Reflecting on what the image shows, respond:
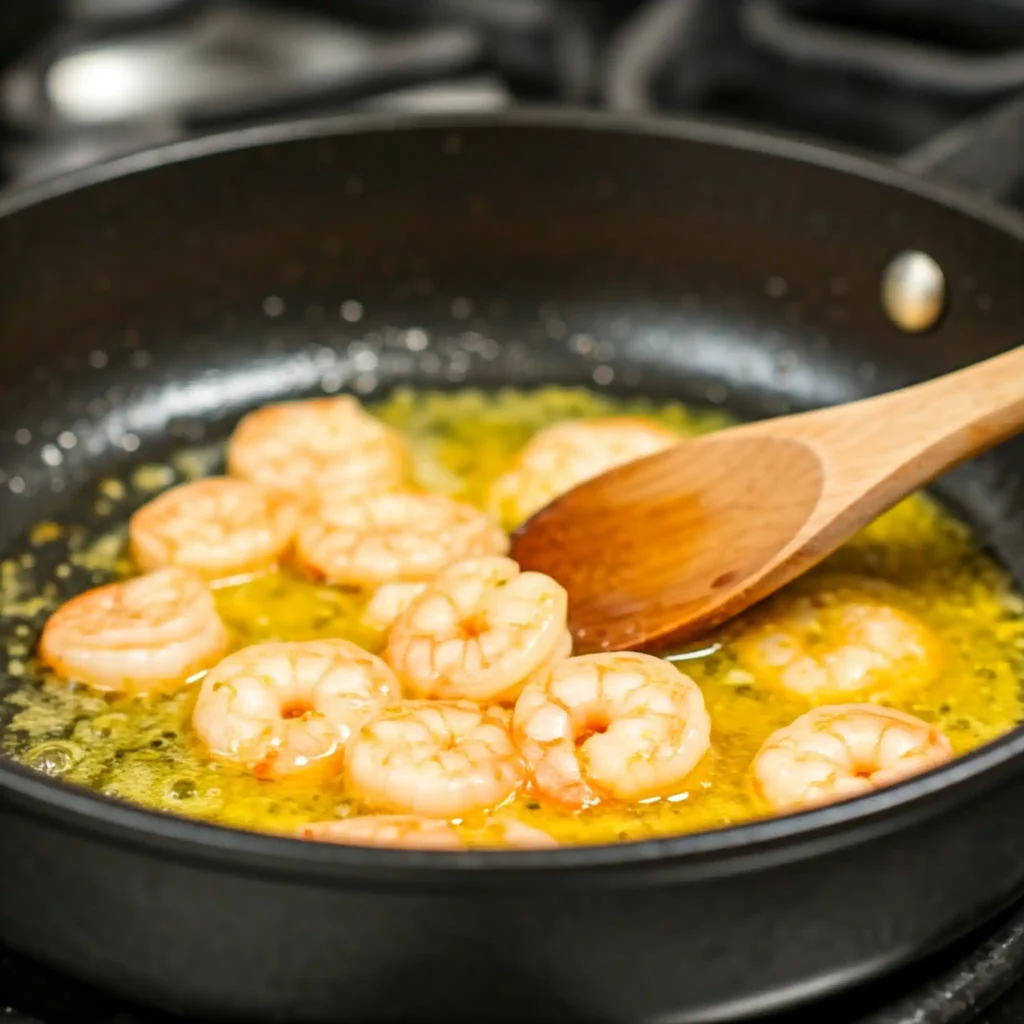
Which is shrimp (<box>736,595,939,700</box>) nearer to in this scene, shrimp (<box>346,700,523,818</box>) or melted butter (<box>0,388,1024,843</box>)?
melted butter (<box>0,388,1024,843</box>)

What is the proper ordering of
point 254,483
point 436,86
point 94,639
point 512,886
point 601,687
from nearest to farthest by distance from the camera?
1. point 512,886
2. point 601,687
3. point 94,639
4. point 254,483
5. point 436,86

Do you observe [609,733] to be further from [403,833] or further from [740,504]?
[740,504]

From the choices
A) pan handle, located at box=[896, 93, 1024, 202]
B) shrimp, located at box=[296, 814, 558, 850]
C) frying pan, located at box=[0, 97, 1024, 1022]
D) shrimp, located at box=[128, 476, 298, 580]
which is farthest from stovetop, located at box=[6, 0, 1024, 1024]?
shrimp, located at box=[296, 814, 558, 850]

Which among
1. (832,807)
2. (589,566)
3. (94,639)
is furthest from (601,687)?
(94,639)

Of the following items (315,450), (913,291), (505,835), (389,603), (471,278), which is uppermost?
(471,278)

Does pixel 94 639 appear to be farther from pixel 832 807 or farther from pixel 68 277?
pixel 832 807

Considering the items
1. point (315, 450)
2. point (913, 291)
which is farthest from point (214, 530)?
point (913, 291)

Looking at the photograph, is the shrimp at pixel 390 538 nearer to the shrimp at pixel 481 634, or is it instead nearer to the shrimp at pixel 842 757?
the shrimp at pixel 481 634
